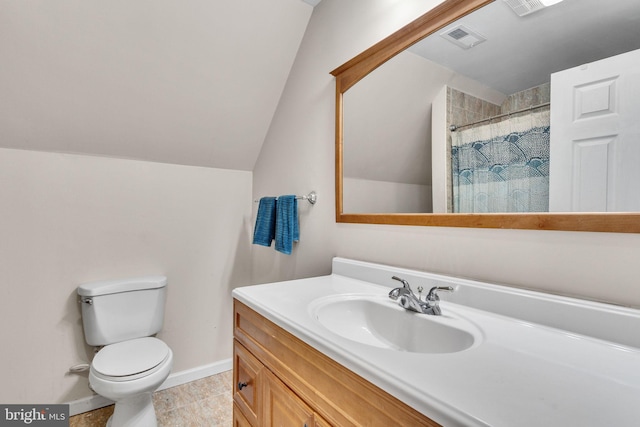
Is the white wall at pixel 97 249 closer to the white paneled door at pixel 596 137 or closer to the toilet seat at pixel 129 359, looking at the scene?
the toilet seat at pixel 129 359

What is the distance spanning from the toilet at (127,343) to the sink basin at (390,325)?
106 centimetres

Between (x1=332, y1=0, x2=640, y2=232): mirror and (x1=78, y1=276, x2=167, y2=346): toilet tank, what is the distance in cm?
131

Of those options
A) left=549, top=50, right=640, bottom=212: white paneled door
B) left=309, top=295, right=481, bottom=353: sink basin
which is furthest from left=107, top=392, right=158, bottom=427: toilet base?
left=549, top=50, right=640, bottom=212: white paneled door

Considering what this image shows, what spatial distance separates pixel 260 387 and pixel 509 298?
2.76 feet

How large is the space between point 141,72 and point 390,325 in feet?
5.88

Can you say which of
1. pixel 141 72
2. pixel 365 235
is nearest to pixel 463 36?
pixel 365 235

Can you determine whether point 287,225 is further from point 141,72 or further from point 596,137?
point 596,137

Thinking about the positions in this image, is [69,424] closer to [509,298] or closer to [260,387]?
[260,387]

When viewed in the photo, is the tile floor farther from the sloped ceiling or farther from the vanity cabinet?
the sloped ceiling

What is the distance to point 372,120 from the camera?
1.45m

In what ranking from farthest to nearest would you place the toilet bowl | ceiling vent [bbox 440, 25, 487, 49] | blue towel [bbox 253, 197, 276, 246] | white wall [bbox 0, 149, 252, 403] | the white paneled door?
blue towel [bbox 253, 197, 276, 246] → white wall [bbox 0, 149, 252, 403] → the toilet bowl → ceiling vent [bbox 440, 25, 487, 49] → the white paneled door

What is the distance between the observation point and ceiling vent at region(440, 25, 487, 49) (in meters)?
1.05

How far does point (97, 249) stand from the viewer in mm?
1874

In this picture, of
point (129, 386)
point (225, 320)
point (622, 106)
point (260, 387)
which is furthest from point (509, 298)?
point (225, 320)
